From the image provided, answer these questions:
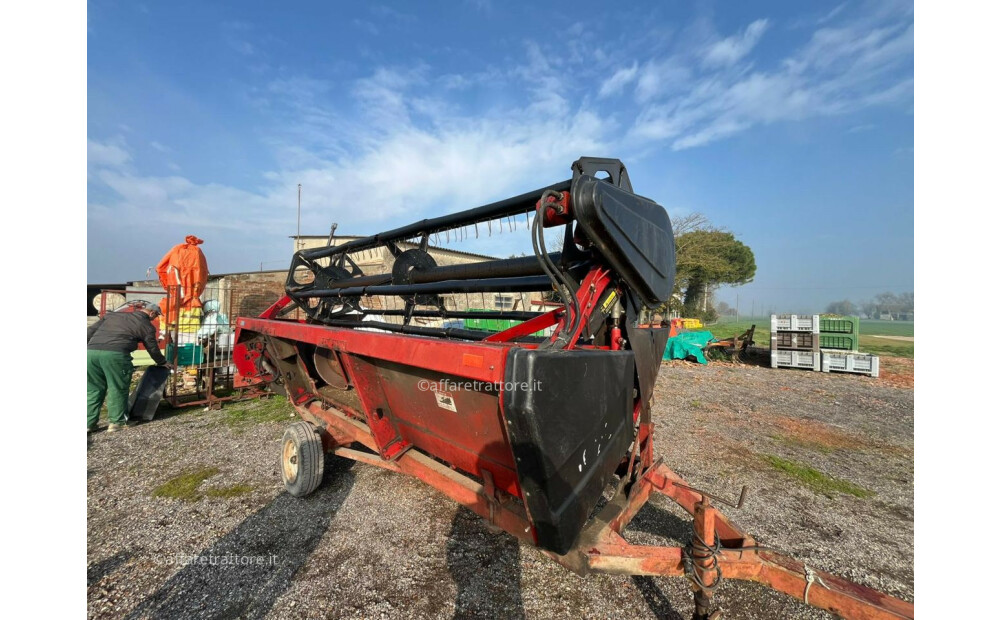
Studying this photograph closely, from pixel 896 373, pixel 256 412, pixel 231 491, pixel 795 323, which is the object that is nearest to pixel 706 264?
pixel 795 323

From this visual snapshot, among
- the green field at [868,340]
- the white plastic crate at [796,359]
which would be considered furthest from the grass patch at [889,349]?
the white plastic crate at [796,359]

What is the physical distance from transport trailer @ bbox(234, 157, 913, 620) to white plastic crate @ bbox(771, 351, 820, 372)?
36.6 feet

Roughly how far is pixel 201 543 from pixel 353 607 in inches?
58.6

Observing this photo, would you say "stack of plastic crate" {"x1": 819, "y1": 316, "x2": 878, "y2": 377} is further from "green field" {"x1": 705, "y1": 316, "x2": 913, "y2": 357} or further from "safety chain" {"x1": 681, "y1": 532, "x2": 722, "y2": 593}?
"safety chain" {"x1": 681, "y1": 532, "x2": 722, "y2": 593}

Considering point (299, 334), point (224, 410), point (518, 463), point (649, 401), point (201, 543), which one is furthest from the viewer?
point (224, 410)

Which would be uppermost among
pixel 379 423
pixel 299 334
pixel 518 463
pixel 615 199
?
pixel 615 199

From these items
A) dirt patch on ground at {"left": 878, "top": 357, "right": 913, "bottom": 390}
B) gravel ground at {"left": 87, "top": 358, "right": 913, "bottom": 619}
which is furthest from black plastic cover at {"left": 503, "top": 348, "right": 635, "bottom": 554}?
dirt patch on ground at {"left": 878, "top": 357, "right": 913, "bottom": 390}

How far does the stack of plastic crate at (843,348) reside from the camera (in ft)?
32.9

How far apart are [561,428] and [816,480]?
4.19 m

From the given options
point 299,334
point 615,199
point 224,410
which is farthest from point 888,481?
point 224,410

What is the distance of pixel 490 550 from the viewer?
2.73 meters

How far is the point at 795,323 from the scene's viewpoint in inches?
443

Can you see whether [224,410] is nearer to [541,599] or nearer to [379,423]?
[379,423]

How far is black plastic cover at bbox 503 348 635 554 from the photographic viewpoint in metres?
1.42
